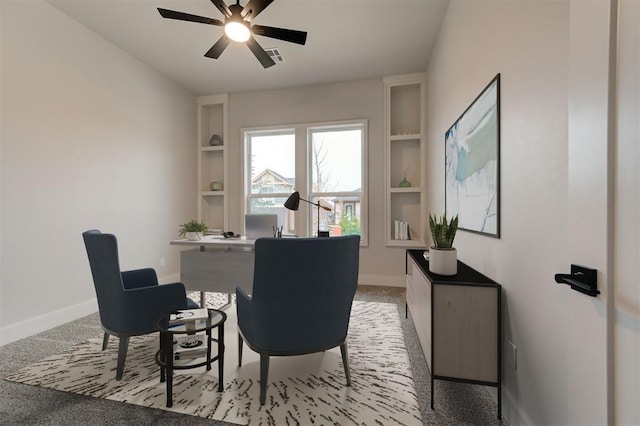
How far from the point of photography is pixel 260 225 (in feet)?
10.4

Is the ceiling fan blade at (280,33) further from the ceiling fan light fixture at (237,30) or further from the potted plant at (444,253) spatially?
the potted plant at (444,253)

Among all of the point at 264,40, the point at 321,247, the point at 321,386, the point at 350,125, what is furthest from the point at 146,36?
the point at 321,386

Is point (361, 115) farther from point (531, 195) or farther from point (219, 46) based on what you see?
point (531, 195)

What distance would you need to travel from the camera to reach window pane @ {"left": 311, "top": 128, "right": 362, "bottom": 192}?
14.6 ft

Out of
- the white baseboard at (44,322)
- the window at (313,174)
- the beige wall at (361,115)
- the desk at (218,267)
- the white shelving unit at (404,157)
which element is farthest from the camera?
the window at (313,174)

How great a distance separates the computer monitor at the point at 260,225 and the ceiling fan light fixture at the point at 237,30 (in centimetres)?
169

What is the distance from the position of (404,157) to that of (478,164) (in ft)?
8.06

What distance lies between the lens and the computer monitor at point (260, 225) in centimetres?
314

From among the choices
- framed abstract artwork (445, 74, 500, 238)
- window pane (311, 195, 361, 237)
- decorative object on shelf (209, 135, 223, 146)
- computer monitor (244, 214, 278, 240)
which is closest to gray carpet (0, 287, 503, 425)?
framed abstract artwork (445, 74, 500, 238)

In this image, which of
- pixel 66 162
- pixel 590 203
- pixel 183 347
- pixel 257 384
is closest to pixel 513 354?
pixel 590 203

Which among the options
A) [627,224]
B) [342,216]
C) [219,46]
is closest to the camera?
[627,224]

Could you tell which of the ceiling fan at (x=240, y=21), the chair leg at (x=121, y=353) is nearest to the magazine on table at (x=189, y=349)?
the chair leg at (x=121, y=353)

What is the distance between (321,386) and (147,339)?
5.28 ft

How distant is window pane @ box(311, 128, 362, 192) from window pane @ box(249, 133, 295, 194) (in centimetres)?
39
